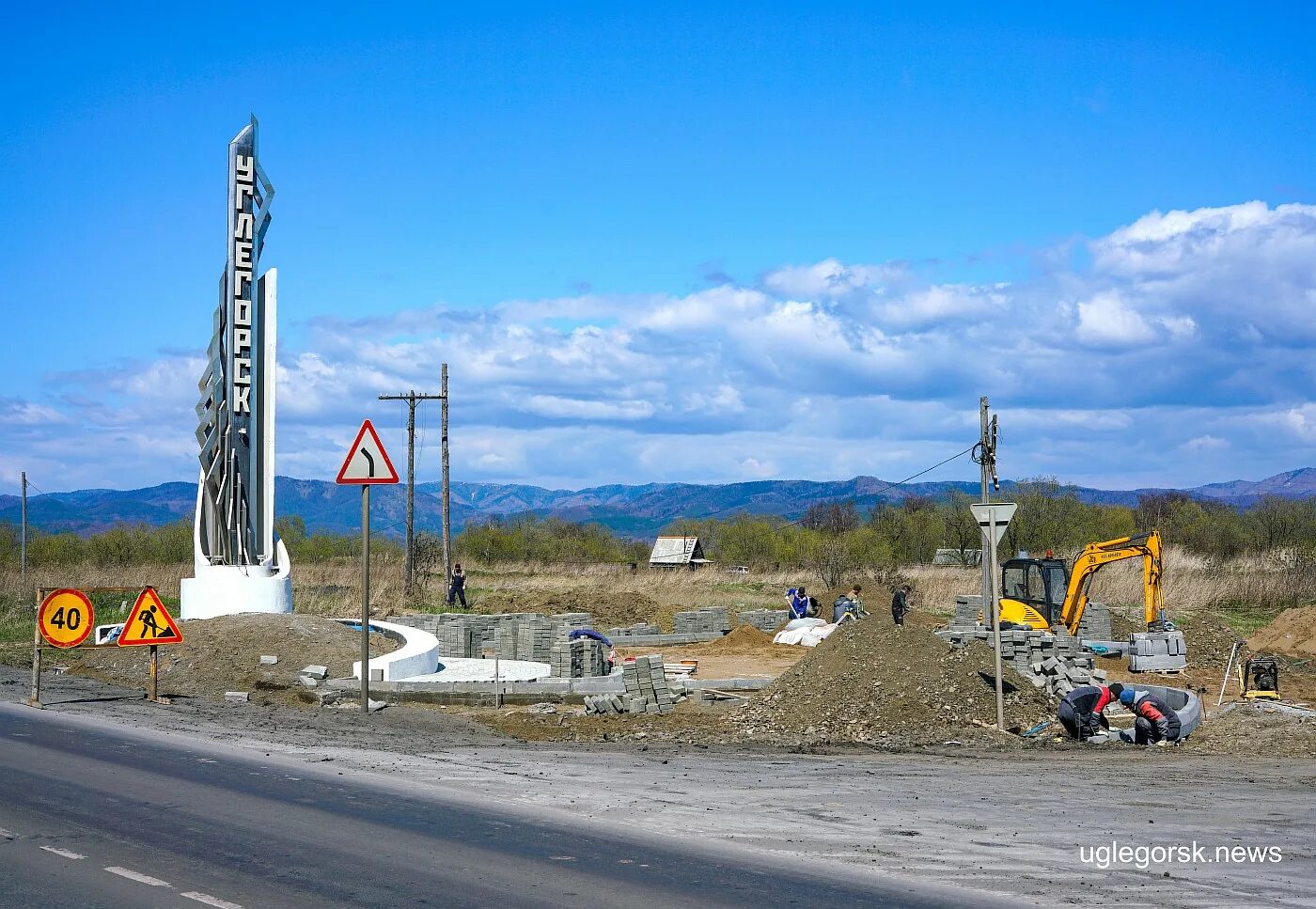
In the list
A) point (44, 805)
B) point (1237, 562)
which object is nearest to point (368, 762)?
point (44, 805)

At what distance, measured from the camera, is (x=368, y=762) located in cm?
1233

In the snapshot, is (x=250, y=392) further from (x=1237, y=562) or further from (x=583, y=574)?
(x=1237, y=562)

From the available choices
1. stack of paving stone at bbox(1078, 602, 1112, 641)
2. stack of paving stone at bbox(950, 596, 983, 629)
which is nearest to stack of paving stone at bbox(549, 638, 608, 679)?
stack of paving stone at bbox(950, 596, 983, 629)

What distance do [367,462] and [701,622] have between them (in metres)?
22.1

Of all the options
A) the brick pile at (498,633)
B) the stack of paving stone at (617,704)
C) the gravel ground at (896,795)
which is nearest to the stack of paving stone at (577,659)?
the brick pile at (498,633)

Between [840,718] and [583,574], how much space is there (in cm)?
5231

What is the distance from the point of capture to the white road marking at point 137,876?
23.7 feet

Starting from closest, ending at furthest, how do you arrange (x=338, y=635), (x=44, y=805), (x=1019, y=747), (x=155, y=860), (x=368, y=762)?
(x=155, y=860), (x=44, y=805), (x=368, y=762), (x=1019, y=747), (x=338, y=635)

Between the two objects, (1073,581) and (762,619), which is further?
(762,619)

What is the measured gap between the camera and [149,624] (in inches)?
673

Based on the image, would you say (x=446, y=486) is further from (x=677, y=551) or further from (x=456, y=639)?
(x=677, y=551)

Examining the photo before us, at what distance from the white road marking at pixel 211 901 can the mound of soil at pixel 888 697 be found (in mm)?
10308

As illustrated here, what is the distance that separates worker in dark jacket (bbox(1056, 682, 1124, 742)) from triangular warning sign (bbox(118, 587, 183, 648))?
12.5 meters

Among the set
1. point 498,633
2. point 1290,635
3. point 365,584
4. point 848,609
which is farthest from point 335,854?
point 1290,635
